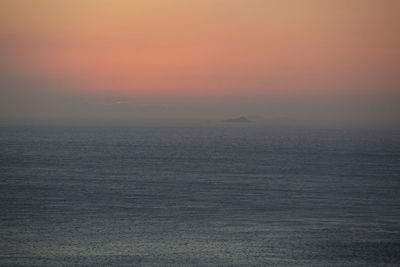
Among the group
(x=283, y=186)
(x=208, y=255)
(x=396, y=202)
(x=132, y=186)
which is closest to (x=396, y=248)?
(x=208, y=255)

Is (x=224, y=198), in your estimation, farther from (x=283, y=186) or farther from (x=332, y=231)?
(x=332, y=231)

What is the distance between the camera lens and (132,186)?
85812 millimetres

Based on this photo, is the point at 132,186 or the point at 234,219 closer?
the point at 234,219

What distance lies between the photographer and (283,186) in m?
84.2

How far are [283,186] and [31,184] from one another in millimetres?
35973

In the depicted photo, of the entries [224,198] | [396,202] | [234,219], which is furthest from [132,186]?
[396,202]

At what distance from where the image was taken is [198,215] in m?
60.2

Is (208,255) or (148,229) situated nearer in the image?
(208,255)

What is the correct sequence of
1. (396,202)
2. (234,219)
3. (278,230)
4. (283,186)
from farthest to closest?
(283,186), (396,202), (234,219), (278,230)

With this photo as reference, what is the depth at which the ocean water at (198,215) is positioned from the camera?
143 ft

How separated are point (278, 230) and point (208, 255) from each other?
10846 millimetres

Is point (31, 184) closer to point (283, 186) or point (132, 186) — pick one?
point (132, 186)

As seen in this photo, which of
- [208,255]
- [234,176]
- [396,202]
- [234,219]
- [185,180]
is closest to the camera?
[208,255]

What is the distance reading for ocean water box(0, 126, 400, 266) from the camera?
43625 millimetres
